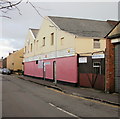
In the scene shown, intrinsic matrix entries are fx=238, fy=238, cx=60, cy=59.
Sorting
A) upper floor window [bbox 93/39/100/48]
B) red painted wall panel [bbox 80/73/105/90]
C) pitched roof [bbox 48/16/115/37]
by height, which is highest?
pitched roof [bbox 48/16/115/37]

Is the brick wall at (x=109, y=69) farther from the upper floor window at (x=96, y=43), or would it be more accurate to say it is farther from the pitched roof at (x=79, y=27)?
the upper floor window at (x=96, y=43)

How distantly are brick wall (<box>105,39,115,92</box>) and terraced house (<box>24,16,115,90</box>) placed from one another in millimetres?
868

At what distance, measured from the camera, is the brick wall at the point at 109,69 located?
15.3m

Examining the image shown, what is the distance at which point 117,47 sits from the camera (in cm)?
1530

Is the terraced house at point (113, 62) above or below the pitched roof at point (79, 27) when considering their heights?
below

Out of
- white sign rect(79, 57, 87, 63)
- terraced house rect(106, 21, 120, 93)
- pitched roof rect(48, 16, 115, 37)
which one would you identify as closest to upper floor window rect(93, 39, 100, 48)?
pitched roof rect(48, 16, 115, 37)

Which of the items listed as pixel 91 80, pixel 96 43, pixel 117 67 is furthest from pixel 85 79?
pixel 96 43

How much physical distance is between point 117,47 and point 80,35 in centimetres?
713

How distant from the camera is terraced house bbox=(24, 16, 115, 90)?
18141mm

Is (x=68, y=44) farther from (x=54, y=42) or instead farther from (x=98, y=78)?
(x=98, y=78)

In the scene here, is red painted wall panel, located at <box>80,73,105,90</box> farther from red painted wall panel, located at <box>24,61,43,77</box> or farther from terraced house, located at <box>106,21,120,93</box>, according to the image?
red painted wall panel, located at <box>24,61,43,77</box>

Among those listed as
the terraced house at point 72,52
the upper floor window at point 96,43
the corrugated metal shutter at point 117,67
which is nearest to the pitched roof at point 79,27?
the terraced house at point 72,52

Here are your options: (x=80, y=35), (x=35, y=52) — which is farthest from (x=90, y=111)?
(x=35, y=52)

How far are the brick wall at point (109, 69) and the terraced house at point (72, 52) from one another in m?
0.87
